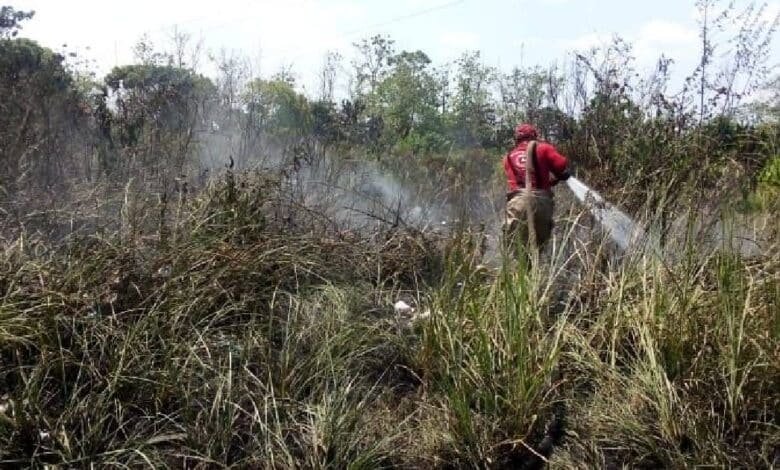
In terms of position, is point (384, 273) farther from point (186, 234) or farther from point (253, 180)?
point (186, 234)

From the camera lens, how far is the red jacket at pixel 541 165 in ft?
21.7

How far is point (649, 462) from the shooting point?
3768mm

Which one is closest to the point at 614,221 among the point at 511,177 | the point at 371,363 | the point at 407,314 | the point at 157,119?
the point at 407,314

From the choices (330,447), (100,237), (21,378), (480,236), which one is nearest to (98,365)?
(21,378)

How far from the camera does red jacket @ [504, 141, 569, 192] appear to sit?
6602 mm

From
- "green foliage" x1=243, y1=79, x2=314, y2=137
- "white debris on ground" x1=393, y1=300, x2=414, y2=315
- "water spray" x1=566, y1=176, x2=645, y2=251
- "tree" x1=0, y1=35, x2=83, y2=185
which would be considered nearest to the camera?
"water spray" x1=566, y1=176, x2=645, y2=251

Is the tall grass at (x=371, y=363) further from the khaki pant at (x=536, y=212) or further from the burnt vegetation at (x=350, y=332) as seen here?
the khaki pant at (x=536, y=212)

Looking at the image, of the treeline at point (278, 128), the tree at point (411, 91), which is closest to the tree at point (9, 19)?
the treeline at point (278, 128)

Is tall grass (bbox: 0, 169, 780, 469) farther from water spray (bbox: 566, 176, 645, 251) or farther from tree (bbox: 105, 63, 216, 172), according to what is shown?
tree (bbox: 105, 63, 216, 172)

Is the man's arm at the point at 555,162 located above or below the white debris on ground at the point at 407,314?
above

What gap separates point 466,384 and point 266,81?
8.93 metres

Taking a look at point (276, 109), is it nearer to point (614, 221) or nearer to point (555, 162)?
Answer: point (555, 162)

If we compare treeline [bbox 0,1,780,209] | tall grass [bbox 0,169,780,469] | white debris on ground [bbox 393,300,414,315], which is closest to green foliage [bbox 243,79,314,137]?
treeline [bbox 0,1,780,209]

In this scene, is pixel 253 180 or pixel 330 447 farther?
pixel 253 180
